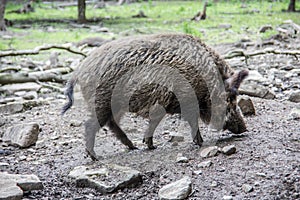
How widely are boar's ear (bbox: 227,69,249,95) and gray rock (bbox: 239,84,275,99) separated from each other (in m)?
1.79

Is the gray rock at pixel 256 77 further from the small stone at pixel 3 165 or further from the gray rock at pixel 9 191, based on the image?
the gray rock at pixel 9 191

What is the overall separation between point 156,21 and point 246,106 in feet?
39.6

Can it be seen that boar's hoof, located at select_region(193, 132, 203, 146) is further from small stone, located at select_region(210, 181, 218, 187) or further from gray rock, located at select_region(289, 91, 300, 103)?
gray rock, located at select_region(289, 91, 300, 103)

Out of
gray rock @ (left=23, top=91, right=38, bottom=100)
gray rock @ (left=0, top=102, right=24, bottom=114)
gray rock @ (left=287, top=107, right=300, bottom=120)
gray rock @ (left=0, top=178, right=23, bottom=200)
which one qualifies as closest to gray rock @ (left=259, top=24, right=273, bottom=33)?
gray rock @ (left=23, top=91, right=38, bottom=100)

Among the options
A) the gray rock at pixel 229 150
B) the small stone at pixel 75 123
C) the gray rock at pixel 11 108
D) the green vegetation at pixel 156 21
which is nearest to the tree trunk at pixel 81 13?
the green vegetation at pixel 156 21

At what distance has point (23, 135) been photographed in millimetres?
5668

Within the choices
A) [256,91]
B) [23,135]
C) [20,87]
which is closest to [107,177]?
[23,135]

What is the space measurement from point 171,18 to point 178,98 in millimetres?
13562

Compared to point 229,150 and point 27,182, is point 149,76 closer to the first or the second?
point 229,150

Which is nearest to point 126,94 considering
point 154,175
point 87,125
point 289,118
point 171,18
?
point 87,125

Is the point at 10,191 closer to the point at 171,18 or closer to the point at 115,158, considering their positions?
the point at 115,158

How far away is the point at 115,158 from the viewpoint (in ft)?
16.3

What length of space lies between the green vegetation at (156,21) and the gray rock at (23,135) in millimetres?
6188

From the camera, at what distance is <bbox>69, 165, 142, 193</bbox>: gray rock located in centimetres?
414
